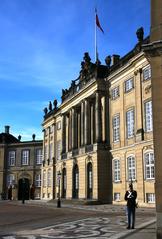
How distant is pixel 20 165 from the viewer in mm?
75938

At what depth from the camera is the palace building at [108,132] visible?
A: 34969 millimetres

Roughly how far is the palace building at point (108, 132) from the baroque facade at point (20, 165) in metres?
19.6

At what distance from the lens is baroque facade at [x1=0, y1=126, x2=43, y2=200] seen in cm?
7431

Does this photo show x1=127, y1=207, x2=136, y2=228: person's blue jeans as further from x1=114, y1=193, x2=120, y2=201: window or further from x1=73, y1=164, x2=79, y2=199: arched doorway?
x1=73, y1=164, x2=79, y2=199: arched doorway

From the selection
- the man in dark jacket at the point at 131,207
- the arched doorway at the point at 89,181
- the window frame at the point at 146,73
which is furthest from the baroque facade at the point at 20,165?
the man in dark jacket at the point at 131,207

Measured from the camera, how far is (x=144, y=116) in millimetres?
35125

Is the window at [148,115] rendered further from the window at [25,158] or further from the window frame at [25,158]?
the window at [25,158]

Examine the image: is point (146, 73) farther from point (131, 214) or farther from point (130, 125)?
point (131, 214)

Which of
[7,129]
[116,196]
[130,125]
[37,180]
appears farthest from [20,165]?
[130,125]

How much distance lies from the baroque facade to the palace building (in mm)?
19576

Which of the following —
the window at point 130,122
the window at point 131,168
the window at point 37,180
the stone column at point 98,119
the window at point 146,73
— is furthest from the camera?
the window at point 37,180

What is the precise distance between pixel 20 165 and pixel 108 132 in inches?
1469

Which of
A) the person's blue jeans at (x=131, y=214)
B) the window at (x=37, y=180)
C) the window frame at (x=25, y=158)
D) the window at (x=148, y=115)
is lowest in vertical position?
the person's blue jeans at (x=131, y=214)

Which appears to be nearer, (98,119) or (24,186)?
(98,119)
